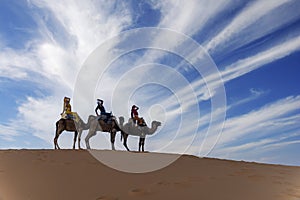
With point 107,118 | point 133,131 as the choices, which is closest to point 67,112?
point 107,118

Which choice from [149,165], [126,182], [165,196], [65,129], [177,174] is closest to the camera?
[165,196]

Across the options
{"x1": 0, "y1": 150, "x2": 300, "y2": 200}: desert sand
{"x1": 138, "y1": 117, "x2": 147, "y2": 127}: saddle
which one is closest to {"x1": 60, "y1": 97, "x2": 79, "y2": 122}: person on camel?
{"x1": 138, "y1": 117, "x2": 147, "y2": 127}: saddle

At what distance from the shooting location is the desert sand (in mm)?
6391

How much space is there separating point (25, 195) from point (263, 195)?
5341 millimetres

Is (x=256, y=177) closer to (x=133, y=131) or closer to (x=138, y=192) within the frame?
(x=138, y=192)

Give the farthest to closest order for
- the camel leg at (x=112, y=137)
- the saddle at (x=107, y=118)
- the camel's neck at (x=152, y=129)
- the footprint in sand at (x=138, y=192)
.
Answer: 1. the camel's neck at (x=152, y=129)
2. the saddle at (x=107, y=118)
3. the camel leg at (x=112, y=137)
4. the footprint in sand at (x=138, y=192)

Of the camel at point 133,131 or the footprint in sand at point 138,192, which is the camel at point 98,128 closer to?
the camel at point 133,131

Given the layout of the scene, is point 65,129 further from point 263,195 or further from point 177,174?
point 263,195

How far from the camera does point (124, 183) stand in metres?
7.28

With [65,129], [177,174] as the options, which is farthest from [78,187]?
[65,129]

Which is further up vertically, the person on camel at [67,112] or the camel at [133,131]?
the person on camel at [67,112]

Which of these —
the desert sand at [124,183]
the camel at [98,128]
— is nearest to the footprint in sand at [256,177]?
the desert sand at [124,183]

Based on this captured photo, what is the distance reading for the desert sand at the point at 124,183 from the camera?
21.0 feet

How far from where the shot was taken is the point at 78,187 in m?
6.78
